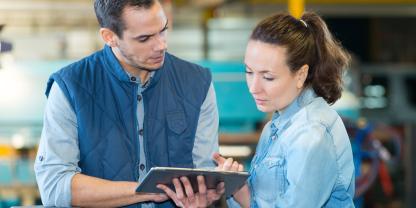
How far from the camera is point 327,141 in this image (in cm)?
228

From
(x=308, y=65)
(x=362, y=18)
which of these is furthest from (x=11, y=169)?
(x=362, y=18)

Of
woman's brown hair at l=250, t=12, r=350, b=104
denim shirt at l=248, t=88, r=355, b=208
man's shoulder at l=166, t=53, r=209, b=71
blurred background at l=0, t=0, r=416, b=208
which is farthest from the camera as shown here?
blurred background at l=0, t=0, r=416, b=208

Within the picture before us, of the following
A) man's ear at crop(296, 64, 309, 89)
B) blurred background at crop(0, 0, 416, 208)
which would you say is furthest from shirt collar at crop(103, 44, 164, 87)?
blurred background at crop(0, 0, 416, 208)

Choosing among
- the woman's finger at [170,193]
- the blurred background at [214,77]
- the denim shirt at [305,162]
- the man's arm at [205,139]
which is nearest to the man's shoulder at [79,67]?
the man's arm at [205,139]

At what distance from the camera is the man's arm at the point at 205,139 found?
2723 mm

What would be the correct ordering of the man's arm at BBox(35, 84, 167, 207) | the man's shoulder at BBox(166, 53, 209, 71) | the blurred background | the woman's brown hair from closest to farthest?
the woman's brown hair
the man's arm at BBox(35, 84, 167, 207)
the man's shoulder at BBox(166, 53, 209, 71)
the blurred background

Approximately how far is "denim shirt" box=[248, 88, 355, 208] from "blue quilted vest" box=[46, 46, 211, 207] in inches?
13.6

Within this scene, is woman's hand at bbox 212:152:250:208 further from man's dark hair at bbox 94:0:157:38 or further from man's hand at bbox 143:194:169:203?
man's dark hair at bbox 94:0:157:38

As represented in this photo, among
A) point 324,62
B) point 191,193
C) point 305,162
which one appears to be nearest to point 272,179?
point 305,162

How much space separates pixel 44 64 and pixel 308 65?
15.9 ft

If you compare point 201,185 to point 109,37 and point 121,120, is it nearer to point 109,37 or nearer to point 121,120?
point 121,120

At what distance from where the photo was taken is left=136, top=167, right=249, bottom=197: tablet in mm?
2285

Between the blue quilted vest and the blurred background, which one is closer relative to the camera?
the blue quilted vest

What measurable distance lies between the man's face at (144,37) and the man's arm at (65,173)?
0.27 metres
